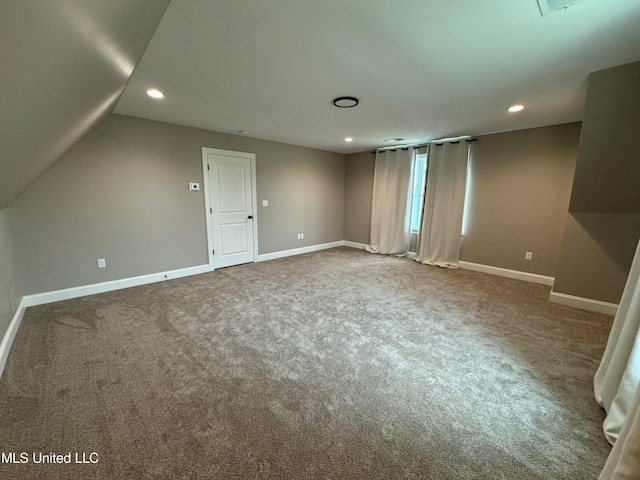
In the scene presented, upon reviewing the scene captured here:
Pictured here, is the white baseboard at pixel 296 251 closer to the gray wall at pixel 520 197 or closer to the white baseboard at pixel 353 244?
the white baseboard at pixel 353 244

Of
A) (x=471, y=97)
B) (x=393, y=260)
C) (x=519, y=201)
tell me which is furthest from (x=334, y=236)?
(x=471, y=97)

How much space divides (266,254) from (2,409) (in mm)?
3620

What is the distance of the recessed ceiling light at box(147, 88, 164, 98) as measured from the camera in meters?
2.40

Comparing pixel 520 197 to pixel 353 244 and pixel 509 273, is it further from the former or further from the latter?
pixel 353 244

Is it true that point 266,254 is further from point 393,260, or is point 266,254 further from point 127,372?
point 127,372

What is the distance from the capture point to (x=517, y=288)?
3.56 meters

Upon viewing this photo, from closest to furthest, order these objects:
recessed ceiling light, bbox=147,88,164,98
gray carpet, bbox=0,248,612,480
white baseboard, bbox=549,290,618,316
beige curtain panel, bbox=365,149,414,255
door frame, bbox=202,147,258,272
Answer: gray carpet, bbox=0,248,612,480 → recessed ceiling light, bbox=147,88,164,98 → white baseboard, bbox=549,290,618,316 → door frame, bbox=202,147,258,272 → beige curtain panel, bbox=365,149,414,255

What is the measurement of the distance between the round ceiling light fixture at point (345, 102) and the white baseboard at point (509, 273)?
134 inches

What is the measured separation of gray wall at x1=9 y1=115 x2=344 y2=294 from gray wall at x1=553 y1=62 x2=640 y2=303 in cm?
422

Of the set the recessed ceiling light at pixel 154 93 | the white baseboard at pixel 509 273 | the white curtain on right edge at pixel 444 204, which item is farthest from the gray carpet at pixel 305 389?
the recessed ceiling light at pixel 154 93

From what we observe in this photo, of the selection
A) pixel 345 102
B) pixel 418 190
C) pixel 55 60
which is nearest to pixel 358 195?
pixel 418 190

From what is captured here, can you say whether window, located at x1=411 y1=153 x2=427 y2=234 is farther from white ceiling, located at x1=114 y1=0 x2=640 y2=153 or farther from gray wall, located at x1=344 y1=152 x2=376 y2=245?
white ceiling, located at x1=114 y1=0 x2=640 y2=153

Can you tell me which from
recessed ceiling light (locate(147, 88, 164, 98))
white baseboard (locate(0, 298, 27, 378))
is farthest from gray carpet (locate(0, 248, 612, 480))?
recessed ceiling light (locate(147, 88, 164, 98))

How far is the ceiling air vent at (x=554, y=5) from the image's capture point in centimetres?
129
